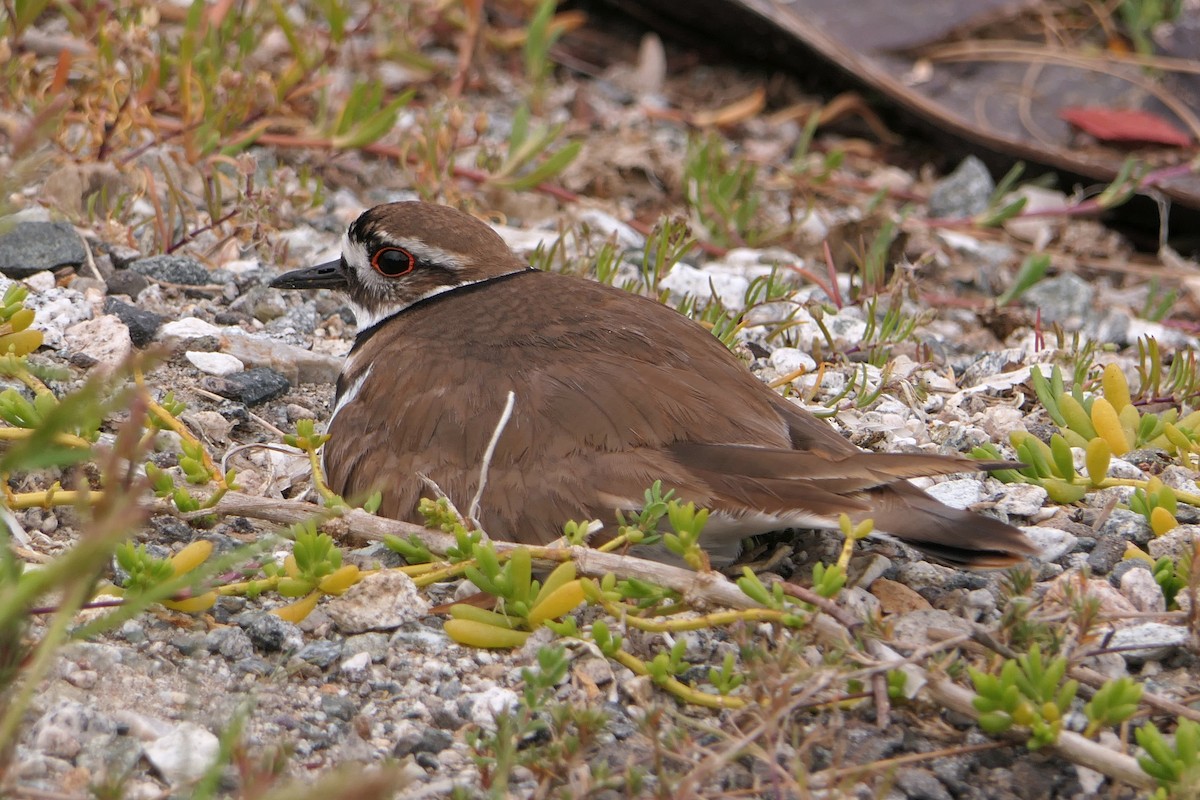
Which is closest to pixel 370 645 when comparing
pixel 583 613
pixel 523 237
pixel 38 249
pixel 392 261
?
pixel 583 613

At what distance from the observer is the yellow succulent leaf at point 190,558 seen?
2.79 metres

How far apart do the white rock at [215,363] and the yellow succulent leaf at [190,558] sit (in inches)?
45.9

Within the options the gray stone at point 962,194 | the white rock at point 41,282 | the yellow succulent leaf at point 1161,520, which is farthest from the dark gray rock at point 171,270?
the gray stone at point 962,194

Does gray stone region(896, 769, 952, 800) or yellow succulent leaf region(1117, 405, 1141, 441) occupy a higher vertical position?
yellow succulent leaf region(1117, 405, 1141, 441)

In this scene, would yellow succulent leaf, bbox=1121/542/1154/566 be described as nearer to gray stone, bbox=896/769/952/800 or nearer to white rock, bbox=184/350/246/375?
gray stone, bbox=896/769/952/800

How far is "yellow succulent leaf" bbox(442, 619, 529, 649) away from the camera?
277cm

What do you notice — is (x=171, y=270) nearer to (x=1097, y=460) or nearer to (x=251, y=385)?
(x=251, y=385)

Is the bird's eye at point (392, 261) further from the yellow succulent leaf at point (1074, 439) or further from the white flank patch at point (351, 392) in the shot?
the yellow succulent leaf at point (1074, 439)

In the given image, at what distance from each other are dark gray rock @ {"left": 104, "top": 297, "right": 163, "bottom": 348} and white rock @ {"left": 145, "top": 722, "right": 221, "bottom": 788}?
1.78 m

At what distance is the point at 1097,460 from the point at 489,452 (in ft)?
4.50

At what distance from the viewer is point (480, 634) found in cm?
278

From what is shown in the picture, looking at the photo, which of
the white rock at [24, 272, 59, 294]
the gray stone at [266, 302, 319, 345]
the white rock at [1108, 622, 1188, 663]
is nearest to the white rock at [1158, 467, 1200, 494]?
the white rock at [1108, 622, 1188, 663]

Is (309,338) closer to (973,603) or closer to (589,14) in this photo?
(973,603)

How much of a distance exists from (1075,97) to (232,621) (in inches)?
207
